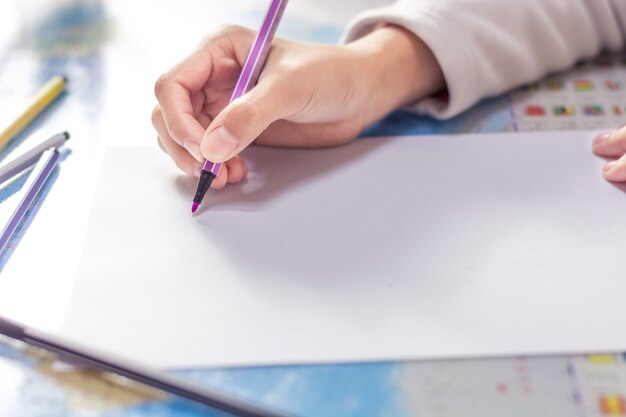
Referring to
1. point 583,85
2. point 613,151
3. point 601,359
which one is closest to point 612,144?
point 613,151

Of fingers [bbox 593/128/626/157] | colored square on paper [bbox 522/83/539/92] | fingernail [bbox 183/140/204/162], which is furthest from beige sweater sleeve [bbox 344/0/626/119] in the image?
fingernail [bbox 183/140/204/162]

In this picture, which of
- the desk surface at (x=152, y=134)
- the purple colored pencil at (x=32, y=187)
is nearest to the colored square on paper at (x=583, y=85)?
the desk surface at (x=152, y=134)

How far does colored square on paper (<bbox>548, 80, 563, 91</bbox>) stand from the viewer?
0.68 meters

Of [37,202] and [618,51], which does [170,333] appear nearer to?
[37,202]

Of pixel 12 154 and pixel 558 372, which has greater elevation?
pixel 12 154

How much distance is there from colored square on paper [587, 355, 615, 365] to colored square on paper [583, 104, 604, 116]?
0.92 feet

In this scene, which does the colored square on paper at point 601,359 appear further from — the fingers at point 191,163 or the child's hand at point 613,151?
the fingers at point 191,163

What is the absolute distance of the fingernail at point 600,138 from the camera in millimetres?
593

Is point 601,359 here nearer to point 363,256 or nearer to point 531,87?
point 363,256

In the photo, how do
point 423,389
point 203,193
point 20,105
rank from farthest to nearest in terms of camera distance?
point 20,105, point 203,193, point 423,389

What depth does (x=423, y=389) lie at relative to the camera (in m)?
0.41

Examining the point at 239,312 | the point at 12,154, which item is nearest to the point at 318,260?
the point at 239,312

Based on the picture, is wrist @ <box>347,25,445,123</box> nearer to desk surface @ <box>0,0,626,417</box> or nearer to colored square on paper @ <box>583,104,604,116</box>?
desk surface @ <box>0,0,626,417</box>

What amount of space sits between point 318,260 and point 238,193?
0.34 feet
